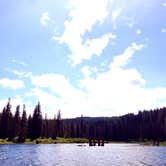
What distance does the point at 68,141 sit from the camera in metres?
180

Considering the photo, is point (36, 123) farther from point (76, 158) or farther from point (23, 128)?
point (76, 158)

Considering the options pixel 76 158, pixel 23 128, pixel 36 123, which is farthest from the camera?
pixel 36 123

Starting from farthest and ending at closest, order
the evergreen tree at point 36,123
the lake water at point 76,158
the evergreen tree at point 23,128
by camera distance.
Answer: the evergreen tree at point 36,123, the evergreen tree at point 23,128, the lake water at point 76,158

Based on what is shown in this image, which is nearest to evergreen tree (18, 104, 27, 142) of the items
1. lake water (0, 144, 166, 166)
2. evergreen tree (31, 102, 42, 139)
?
evergreen tree (31, 102, 42, 139)

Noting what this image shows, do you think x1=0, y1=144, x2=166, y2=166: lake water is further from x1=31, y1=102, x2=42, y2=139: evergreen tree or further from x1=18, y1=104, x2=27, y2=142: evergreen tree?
x1=31, y1=102, x2=42, y2=139: evergreen tree

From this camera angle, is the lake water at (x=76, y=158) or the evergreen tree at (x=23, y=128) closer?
the lake water at (x=76, y=158)

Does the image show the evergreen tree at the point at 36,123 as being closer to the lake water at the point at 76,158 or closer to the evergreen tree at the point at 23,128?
the evergreen tree at the point at 23,128

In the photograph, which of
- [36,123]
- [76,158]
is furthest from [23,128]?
[76,158]

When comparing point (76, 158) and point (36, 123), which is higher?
point (36, 123)

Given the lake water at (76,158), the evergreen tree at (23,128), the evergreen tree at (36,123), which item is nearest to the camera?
the lake water at (76,158)

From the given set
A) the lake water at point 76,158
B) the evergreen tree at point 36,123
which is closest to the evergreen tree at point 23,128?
the evergreen tree at point 36,123

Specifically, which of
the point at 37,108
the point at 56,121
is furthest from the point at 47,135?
the point at 37,108

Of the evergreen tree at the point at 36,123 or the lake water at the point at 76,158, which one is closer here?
the lake water at the point at 76,158

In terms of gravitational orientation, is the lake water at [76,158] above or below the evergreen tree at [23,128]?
below
